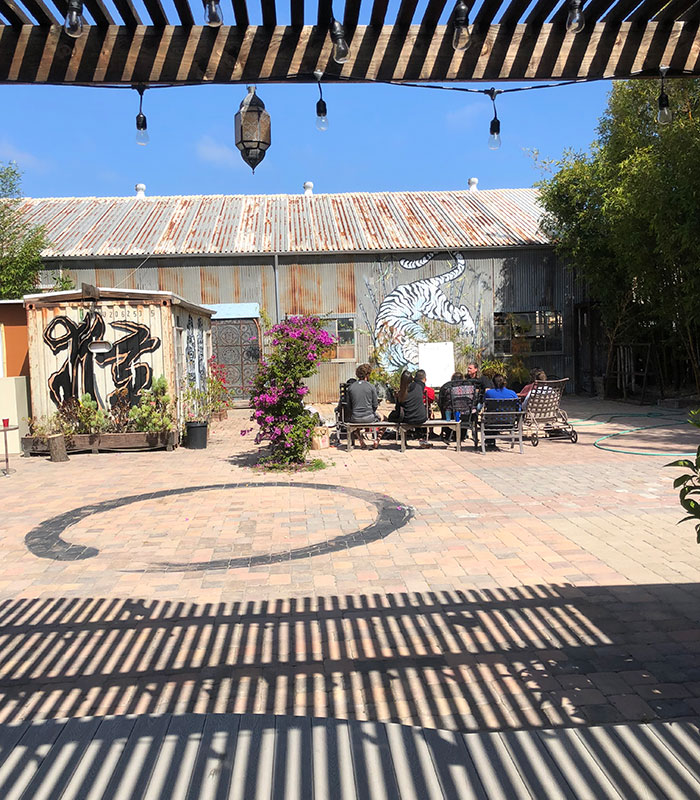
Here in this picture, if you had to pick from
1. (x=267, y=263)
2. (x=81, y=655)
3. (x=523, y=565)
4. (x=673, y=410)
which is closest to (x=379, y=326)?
(x=267, y=263)

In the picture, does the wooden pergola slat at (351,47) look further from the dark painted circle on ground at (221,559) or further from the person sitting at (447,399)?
the person sitting at (447,399)

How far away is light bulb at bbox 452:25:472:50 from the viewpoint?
9.00ft

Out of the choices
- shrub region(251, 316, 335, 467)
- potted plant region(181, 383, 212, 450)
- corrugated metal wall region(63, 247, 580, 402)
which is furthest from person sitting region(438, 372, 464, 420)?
corrugated metal wall region(63, 247, 580, 402)

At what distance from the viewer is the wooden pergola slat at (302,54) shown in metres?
2.80

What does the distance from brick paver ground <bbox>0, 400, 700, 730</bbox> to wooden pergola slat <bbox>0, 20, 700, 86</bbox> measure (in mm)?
2798

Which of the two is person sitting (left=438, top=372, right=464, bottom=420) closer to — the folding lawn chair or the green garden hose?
the folding lawn chair

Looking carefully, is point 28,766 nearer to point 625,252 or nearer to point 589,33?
point 589,33

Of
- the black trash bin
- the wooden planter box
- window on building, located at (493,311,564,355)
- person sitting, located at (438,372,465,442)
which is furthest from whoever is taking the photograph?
window on building, located at (493,311,564,355)

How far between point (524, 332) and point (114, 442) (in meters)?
13.7

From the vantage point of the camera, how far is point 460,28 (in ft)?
8.99

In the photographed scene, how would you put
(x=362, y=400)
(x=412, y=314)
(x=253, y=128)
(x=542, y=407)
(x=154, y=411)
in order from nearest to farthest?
1. (x=253, y=128)
2. (x=362, y=400)
3. (x=542, y=407)
4. (x=154, y=411)
5. (x=412, y=314)

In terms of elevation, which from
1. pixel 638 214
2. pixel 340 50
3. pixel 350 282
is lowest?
pixel 340 50

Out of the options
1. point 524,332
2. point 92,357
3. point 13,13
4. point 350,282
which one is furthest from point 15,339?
point 524,332

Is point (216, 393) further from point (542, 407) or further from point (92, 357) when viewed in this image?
point (542, 407)
